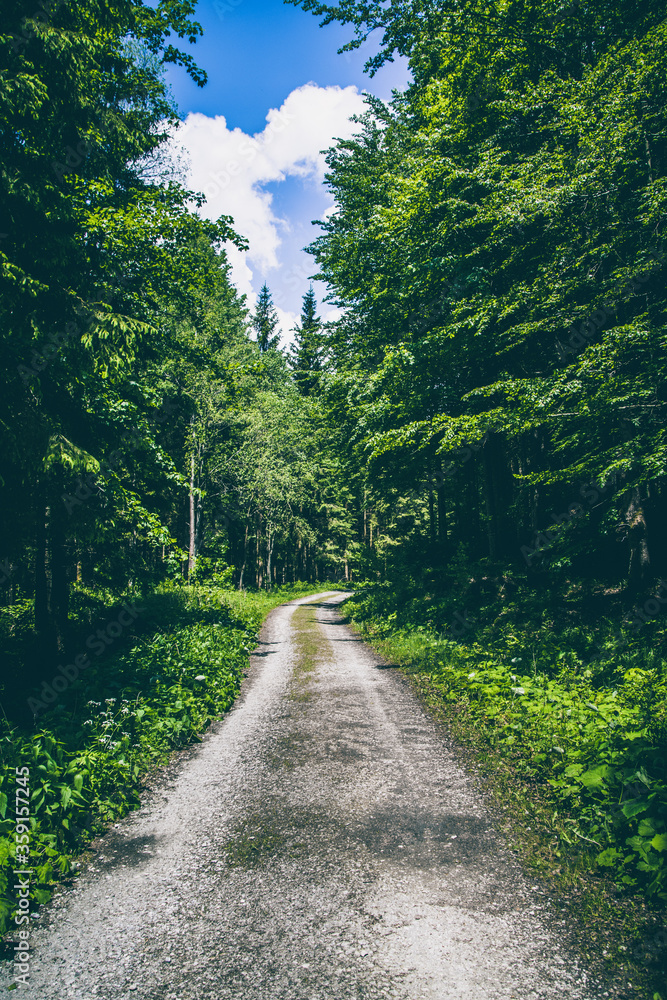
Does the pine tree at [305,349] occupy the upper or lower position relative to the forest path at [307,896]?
upper

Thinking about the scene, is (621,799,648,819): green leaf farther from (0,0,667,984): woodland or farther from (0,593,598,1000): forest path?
(0,593,598,1000): forest path

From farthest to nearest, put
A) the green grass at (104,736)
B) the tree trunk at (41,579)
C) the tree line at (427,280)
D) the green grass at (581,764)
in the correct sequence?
Result: the tree trunk at (41,579), the tree line at (427,280), the green grass at (104,736), the green grass at (581,764)

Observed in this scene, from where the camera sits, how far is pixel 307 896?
3.62 metres

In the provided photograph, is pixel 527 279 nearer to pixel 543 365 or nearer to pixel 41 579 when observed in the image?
pixel 543 365

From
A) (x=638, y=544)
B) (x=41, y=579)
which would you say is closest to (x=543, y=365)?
(x=638, y=544)

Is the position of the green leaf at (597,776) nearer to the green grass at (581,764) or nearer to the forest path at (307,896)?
the green grass at (581,764)

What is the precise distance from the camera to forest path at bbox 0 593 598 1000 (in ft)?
9.57

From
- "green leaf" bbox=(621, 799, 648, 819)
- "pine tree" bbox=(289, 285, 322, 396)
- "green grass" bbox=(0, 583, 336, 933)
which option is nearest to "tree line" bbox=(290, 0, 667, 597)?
"green leaf" bbox=(621, 799, 648, 819)

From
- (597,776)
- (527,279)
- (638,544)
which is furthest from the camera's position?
(527,279)

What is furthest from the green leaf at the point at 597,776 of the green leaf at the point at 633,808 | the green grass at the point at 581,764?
the green leaf at the point at 633,808

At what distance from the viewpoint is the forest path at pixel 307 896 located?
2916 millimetres

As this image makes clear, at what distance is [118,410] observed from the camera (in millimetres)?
8438

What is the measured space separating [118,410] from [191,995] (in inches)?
308

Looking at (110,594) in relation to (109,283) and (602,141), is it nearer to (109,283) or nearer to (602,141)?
(109,283)
